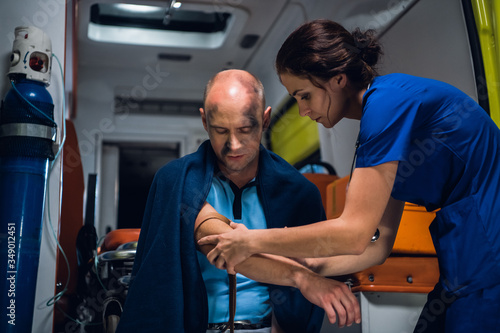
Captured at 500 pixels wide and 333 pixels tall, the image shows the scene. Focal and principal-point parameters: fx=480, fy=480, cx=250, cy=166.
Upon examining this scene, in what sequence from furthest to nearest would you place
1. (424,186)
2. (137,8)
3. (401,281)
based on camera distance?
(137,8) < (401,281) < (424,186)

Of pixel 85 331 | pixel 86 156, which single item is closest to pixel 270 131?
pixel 86 156

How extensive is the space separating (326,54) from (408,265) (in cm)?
90

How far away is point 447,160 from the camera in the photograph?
1.28m

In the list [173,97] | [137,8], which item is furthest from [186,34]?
[173,97]

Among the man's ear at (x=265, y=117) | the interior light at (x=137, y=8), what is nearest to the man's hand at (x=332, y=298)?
the man's ear at (x=265, y=117)

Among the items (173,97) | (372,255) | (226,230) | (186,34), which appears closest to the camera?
(226,230)

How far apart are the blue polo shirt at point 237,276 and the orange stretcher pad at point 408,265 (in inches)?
16.8

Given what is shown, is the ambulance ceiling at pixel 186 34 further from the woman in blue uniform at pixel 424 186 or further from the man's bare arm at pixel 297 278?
the man's bare arm at pixel 297 278

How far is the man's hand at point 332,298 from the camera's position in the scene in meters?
1.44

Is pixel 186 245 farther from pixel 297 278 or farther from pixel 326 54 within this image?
pixel 326 54

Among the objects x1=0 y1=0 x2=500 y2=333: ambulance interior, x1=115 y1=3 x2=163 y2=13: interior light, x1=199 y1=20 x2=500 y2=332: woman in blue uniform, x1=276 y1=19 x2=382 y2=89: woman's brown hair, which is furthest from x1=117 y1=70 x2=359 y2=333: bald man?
x1=115 y1=3 x2=163 y2=13: interior light

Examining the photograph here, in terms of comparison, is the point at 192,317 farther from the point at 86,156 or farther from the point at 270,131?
the point at 270,131

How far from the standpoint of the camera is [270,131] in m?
6.25

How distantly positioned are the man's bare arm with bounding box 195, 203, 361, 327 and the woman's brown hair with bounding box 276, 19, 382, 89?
1.67 feet
